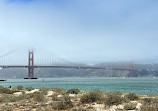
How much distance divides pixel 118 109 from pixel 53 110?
3.43 m

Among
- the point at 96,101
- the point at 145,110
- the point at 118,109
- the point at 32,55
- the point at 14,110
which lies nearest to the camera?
the point at 145,110

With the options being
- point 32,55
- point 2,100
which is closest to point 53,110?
point 2,100

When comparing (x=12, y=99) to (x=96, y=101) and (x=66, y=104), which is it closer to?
(x=66, y=104)

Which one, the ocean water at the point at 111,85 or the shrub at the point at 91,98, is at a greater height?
the shrub at the point at 91,98

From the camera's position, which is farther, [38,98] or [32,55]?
[32,55]

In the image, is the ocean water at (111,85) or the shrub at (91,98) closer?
the shrub at (91,98)

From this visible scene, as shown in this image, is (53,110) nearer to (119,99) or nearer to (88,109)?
(88,109)

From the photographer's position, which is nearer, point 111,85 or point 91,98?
point 91,98

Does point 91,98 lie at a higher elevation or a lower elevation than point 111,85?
higher

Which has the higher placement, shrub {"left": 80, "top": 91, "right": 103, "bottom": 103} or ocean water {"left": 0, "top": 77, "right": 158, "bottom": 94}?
shrub {"left": 80, "top": 91, "right": 103, "bottom": 103}

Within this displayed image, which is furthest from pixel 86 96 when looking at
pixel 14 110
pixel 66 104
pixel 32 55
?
pixel 32 55

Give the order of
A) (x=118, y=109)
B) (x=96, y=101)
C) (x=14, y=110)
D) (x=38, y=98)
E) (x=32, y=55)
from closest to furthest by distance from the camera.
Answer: (x=118, y=109) → (x=14, y=110) → (x=96, y=101) → (x=38, y=98) → (x=32, y=55)

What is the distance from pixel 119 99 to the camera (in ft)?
44.2

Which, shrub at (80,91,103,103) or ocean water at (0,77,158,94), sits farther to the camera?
ocean water at (0,77,158,94)
